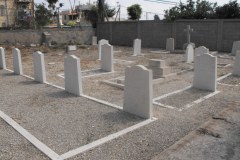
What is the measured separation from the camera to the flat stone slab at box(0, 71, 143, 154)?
14.5 ft

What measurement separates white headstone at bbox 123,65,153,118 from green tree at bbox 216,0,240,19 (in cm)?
1595

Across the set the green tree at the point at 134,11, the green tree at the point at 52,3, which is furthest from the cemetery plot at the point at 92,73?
the green tree at the point at 52,3

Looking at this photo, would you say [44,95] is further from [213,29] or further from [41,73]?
[213,29]

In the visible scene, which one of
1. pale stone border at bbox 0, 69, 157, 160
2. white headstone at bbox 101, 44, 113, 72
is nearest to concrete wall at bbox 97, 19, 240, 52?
white headstone at bbox 101, 44, 113, 72

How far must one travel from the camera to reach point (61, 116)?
5414 mm

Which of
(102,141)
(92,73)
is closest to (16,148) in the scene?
(102,141)

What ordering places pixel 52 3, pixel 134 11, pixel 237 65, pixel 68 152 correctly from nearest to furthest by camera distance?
pixel 68 152
pixel 237 65
pixel 134 11
pixel 52 3

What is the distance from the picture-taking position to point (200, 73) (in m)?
7.39

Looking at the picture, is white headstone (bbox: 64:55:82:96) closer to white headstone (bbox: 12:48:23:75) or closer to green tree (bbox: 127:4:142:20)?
white headstone (bbox: 12:48:23:75)

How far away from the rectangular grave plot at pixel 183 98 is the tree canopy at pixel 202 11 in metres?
13.0

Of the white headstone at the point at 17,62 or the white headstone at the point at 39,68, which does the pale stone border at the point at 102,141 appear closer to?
the white headstone at the point at 39,68

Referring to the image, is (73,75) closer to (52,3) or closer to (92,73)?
(92,73)

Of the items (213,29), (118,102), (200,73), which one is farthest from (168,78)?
(213,29)

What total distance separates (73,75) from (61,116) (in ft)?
6.06
